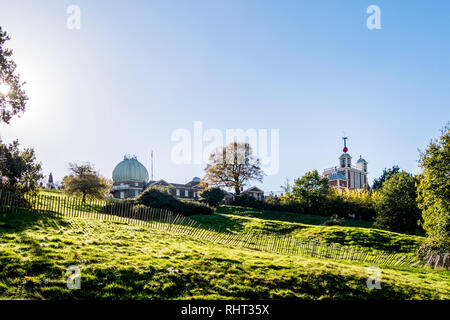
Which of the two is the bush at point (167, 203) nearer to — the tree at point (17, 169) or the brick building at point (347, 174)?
the tree at point (17, 169)

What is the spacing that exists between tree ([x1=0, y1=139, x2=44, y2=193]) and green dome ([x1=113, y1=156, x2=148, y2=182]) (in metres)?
57.3

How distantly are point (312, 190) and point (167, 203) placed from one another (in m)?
29.6

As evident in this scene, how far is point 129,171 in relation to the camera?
83250 millimetres

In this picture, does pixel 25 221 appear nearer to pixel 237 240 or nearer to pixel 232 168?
pixel 237 240

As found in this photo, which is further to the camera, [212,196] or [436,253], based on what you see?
[212,196]

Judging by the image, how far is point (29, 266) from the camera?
9.08m

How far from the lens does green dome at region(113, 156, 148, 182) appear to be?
83.2 m

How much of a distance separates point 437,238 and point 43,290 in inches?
898

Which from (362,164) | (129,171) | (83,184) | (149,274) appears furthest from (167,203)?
(362,164)

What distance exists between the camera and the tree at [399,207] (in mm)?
42594

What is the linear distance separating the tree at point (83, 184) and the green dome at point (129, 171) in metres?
46.9

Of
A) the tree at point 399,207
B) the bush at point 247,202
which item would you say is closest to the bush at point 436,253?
the tree at point 399,207
